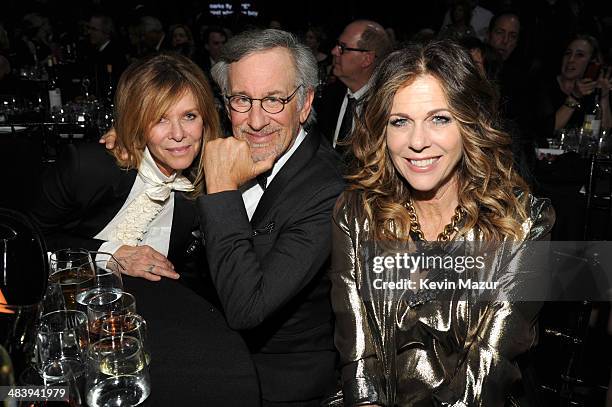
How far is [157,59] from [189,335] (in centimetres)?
121

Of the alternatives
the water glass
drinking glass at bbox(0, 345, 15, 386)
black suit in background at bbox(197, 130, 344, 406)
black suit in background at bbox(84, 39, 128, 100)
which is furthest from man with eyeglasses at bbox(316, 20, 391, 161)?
drinking glass at bbox(0, 345, 15, 386)

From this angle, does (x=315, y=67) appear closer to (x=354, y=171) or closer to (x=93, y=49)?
(x=354, y=171)

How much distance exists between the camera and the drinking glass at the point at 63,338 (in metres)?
1.33

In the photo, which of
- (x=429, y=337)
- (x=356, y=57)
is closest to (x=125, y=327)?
(x=429, y=337)

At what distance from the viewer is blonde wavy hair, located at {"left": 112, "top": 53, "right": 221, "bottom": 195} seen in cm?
219

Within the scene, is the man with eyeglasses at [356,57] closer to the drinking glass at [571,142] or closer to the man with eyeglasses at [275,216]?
the drinking glass at [571,142]

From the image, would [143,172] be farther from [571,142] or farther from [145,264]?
[571,142]

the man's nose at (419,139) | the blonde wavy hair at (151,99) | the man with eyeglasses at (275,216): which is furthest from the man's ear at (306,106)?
the man's nose at (419,139)

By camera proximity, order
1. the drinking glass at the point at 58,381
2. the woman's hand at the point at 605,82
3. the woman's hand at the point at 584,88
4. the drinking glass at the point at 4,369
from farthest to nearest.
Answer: the woman's hand at the point at 584,88, the woman's hand at the point at 605,82, the drinking glass at the point at 58,381, the drinking glass at the point at 4,369

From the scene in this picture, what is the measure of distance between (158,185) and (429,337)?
1169 millimetres

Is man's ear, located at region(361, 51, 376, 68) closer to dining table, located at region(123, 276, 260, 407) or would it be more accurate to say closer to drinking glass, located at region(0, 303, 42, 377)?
dining table, located at region(123, 276, 260, 407)

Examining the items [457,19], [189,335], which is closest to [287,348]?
[189,335]

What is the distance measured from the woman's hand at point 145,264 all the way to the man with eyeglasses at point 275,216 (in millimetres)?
295

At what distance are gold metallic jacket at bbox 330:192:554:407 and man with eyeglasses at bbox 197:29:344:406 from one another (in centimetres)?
13
